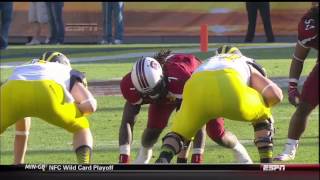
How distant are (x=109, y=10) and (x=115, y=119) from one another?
16.3 feet

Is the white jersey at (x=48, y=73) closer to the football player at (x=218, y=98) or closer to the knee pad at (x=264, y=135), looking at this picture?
the football player at (x=218, y=98)

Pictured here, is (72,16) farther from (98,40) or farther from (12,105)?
(12,105)

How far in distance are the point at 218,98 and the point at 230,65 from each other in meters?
0.25

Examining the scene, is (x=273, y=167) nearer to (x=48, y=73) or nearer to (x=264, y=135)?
(x=264, y=135)

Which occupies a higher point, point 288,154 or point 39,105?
point 39,105

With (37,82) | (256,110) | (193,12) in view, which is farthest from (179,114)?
(193,12)

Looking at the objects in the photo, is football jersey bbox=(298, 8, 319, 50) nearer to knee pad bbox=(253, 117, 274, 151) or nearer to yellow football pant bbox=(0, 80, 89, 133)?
knee pad bbox=(253, 117, 274, 151)

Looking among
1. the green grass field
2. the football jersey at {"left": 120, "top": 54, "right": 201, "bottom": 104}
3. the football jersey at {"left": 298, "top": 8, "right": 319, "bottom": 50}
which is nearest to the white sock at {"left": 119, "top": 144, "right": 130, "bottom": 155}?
the green grass field

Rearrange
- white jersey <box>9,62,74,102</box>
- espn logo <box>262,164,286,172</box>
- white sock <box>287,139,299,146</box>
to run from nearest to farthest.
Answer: espn logo <box>262,164,286,172</box>
white jersey <box>9,62,74,102</box>
white sock <box>287,139,299,146</box>

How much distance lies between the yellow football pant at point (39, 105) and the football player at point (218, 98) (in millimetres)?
519

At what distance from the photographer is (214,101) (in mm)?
5105

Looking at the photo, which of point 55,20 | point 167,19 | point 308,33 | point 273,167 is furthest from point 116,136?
point 167,19

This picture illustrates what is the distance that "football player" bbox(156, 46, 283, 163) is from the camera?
510cm

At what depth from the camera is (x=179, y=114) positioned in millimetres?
5148
